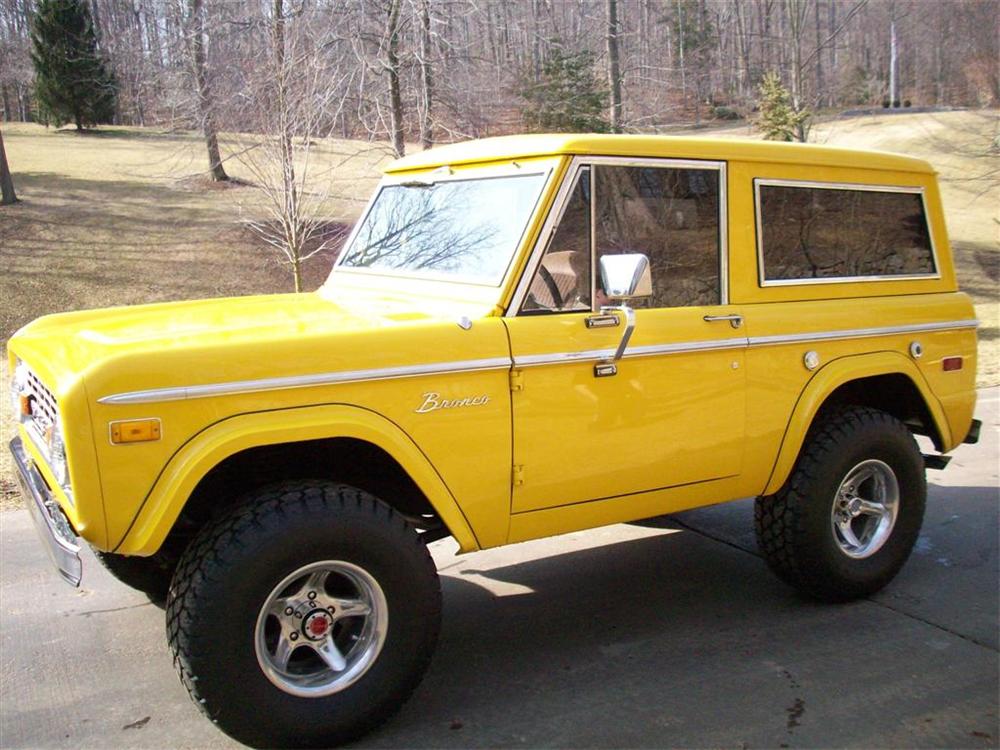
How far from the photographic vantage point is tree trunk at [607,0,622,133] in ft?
60.7

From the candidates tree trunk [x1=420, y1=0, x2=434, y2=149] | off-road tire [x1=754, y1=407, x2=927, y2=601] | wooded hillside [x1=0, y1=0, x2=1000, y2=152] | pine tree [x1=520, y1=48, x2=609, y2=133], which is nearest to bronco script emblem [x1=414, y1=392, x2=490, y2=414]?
off-road tire [x1=754, y1=407, x2=927, y2=601]

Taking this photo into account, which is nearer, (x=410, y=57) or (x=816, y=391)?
(x=816, y=391)

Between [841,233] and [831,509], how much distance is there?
131cm

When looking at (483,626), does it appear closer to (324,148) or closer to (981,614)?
(981,614)

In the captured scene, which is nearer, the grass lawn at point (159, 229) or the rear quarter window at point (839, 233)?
the rear quarter window at point (839, 233)

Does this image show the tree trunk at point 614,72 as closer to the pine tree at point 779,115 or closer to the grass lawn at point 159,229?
the pine tree at point 779,115

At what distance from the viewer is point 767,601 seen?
15.0ft

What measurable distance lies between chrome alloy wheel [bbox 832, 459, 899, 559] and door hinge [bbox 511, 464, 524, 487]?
1.77 m

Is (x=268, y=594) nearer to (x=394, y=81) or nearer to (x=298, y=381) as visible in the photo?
(x=298, y=381)

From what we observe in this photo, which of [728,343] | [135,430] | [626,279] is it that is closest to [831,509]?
[728,343]

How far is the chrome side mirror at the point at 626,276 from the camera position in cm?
345

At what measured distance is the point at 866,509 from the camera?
4.56 meters

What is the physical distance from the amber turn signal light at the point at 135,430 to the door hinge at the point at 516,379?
124 centimetres


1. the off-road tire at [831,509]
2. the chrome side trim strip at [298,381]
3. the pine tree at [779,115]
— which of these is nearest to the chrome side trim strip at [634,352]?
the chrome side trim strip at [298,381]
